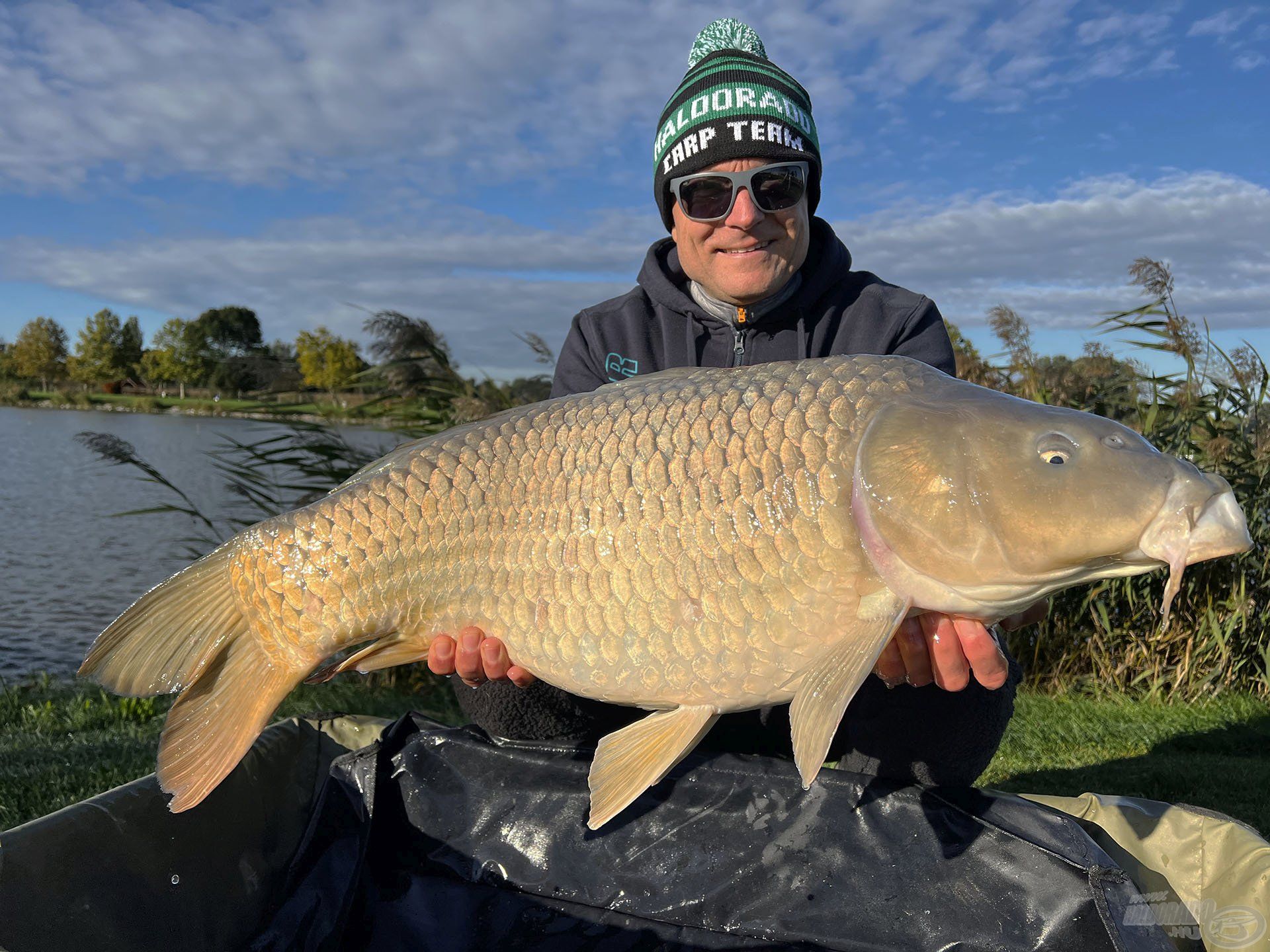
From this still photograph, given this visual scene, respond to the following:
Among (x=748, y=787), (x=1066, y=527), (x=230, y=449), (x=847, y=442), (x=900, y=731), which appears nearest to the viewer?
(x=1066, y=527)

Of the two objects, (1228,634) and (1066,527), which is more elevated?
(1066,527)

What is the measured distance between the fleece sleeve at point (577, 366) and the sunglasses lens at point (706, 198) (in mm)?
389

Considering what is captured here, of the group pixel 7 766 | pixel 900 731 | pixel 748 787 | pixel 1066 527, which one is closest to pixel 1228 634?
pixel 900 731

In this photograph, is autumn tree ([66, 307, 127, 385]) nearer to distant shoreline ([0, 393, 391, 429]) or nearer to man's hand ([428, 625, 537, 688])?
distant shoreline ([0, 393, 391, 429])

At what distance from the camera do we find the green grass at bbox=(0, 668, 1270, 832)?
2062 millimetres

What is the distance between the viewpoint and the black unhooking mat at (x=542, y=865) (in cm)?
132

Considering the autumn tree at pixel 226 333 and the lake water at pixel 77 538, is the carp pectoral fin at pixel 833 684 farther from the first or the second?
the autumn tree at pixel 226 333

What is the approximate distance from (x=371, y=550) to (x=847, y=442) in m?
0.69

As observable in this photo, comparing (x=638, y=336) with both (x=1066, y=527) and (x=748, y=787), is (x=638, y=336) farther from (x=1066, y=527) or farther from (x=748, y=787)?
(x=1066, y=527)

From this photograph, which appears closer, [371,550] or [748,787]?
[371,550]

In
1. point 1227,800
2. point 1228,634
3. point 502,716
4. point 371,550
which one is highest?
point 371,550

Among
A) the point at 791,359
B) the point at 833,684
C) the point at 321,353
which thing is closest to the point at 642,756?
the point at 833,684

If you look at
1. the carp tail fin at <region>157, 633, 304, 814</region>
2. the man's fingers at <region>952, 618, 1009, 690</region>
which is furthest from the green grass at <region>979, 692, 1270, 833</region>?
the carp tail fin at <region>157, 633, 304, 814</region>

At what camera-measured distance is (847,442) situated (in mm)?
1147
